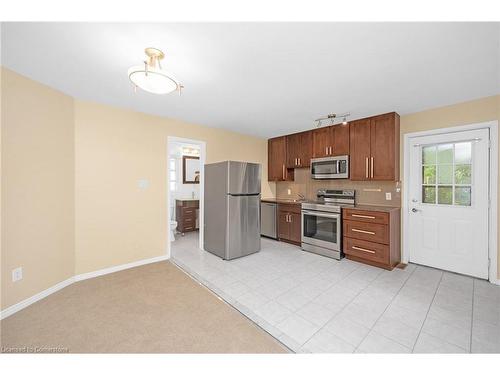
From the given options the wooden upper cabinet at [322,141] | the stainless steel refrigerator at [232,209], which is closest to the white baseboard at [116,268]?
the stainless steel refrigerator at [232,209]

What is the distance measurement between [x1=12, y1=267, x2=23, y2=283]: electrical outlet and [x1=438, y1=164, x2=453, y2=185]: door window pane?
16.8 ft

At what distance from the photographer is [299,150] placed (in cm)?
425

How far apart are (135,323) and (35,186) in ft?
5.80

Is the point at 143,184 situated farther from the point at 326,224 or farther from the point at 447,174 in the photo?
the point at 447,174

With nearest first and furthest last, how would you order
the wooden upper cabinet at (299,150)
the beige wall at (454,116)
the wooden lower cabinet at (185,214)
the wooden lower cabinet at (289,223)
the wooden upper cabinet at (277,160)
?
the beige wall at (454,116), the wooden lower cabinet at (289,223), the wooden upper cabinet at (299,150), the wooden upper cabinet at (277,160), the wooden lower cabinet at (185,214)

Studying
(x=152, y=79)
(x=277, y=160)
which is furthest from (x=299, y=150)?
(x=152, y=79)

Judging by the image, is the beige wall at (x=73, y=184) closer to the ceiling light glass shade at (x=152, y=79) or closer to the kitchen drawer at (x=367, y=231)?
the ceiling light glass shade at (x=152, y=79)

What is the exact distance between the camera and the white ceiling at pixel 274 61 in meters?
1.38

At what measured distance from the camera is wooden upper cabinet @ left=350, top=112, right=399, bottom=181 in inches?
118

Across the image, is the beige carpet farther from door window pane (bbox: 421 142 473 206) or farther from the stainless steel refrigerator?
door window pane (bbox: 421 142 473 206)

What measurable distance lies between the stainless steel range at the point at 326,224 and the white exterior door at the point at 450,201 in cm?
98

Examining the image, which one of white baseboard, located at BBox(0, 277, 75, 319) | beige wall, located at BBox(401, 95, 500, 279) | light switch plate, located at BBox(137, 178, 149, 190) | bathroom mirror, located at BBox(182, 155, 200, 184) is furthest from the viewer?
bathroom mirror, located at BBox(182, 155, 200, 184)

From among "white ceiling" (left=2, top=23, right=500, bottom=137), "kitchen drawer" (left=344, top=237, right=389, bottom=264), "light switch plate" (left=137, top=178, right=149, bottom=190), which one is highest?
"white ceiling" (left=2, top=23, right=500, bottom=137)

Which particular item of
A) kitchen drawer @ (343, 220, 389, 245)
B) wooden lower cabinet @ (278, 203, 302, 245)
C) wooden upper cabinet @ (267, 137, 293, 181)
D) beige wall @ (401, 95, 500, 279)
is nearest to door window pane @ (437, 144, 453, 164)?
beige wall @ (401, 95, 500, 279)
